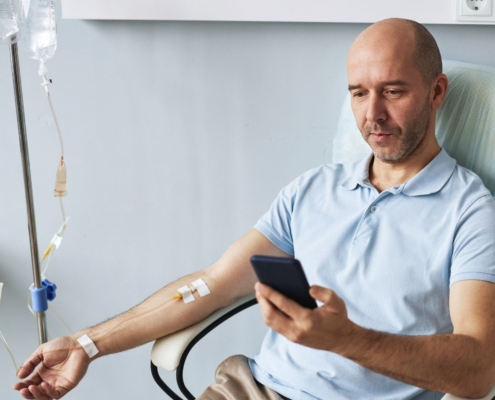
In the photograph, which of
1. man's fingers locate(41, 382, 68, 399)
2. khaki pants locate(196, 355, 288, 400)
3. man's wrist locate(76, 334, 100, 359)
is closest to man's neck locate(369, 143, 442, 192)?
khaki pants locate(196, 355, 288, 400)

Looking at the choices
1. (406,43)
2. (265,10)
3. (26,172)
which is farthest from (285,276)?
(265,10)

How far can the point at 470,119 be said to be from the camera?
65.1 inches

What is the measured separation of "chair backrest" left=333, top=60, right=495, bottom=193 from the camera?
1623 millimetres

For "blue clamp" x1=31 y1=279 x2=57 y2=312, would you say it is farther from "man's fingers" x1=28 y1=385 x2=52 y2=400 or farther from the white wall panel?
the white wall panel

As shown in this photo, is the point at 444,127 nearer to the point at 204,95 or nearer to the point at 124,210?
the point at 204,95

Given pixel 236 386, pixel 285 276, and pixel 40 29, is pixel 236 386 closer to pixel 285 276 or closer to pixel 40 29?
pixel 285 276

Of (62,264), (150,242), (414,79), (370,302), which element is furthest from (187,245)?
(414,79)

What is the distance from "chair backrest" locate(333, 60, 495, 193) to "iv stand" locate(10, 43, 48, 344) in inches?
38.0

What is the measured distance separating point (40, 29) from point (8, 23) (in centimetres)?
10

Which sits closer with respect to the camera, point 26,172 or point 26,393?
point 26,393

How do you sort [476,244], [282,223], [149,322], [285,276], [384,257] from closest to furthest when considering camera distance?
[285,276], [476,244], [384,257], [149,322], [282,223]

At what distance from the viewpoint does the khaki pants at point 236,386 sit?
1641 millimetres

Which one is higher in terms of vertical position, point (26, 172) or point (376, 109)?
point (376, 109)

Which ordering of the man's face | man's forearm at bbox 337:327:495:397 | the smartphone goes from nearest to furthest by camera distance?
1. the smartphone
2. man's forearm at bbox 337:327:495:397
3. the man's face
